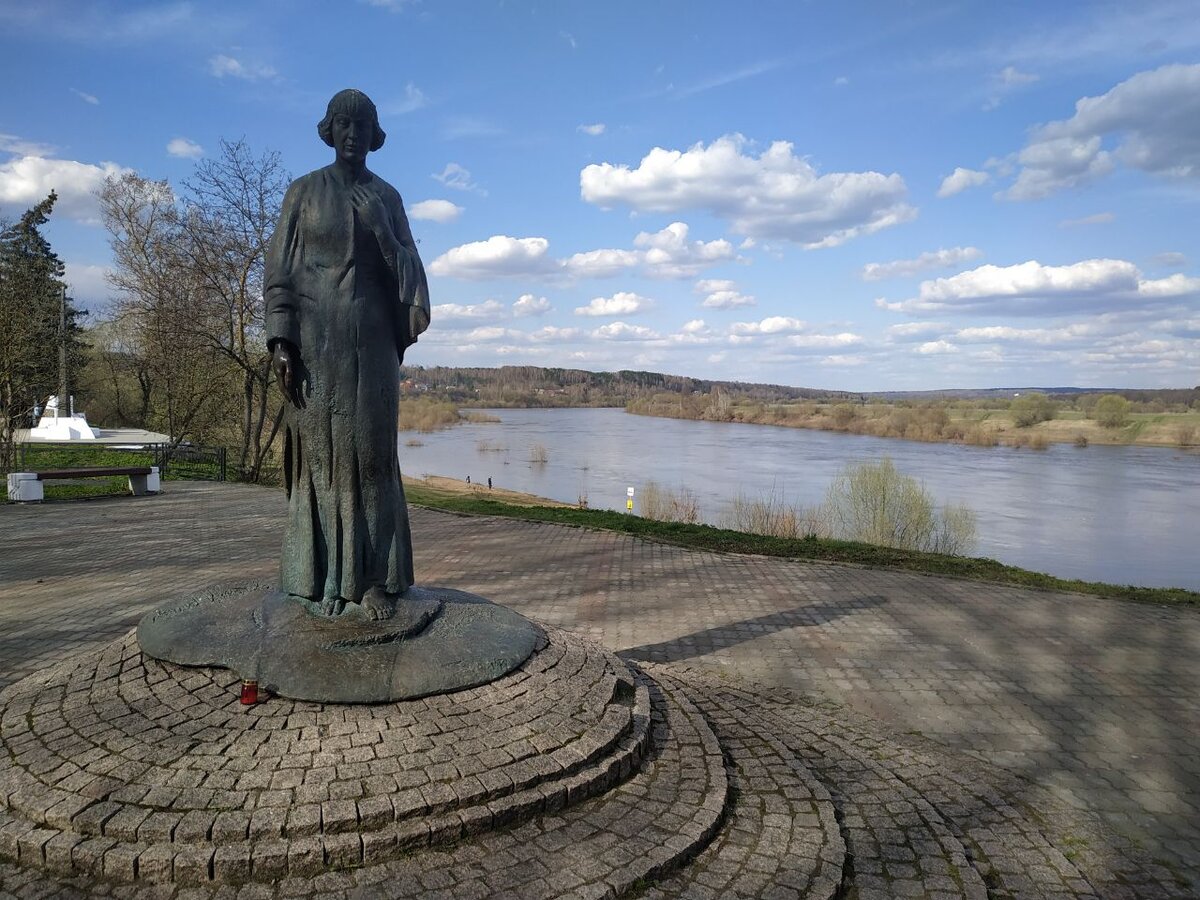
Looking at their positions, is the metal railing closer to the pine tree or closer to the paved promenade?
the pine tree

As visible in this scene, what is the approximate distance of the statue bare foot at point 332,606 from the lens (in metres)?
3.71

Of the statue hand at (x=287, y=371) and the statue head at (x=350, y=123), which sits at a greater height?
the statue head at (x=350, y=123)

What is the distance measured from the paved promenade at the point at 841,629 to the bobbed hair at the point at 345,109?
4.18 m

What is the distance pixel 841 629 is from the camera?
675 centimetres

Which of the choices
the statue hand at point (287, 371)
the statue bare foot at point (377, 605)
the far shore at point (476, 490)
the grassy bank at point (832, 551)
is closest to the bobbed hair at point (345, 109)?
the statue hand at point (287, 371)

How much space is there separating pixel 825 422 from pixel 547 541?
51850mm

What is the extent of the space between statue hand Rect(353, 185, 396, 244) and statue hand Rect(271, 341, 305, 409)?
0.72m

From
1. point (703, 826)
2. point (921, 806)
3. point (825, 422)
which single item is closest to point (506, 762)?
point (703, 826)

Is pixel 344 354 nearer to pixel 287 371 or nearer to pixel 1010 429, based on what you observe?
pixel 287 371

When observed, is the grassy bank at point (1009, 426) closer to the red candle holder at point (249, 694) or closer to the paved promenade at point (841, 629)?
the paved promenade at point (841, 629)

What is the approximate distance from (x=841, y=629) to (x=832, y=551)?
380 centimetres

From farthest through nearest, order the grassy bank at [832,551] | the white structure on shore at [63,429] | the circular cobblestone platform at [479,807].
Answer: the white structure on shore at [63,429] < the grassy bank at [832,551] < the circular cobblestone platform at [479,807]

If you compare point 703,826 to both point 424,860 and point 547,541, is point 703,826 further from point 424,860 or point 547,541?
point 547,541

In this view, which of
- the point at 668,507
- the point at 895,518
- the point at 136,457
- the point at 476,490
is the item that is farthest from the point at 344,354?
the point at 476,490
